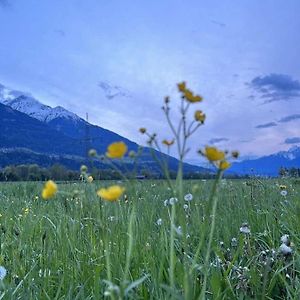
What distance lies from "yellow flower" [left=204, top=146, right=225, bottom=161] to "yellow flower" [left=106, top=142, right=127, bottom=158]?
0.56 feet

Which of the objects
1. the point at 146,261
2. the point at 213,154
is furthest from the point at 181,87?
the point at 146,261

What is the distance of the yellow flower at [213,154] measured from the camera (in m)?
0.93

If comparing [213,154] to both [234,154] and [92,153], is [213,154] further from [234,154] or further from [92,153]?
[92,153]

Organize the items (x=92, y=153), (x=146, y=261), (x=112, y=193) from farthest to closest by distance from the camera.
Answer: (x=146, y=261)
(x=92, y=153)
(x=112, y=193)

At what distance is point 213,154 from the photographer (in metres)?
0.93

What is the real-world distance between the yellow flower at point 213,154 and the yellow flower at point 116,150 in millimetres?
→ 170

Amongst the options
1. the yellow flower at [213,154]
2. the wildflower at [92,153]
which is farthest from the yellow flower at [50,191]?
the yellow flower at [213,154]

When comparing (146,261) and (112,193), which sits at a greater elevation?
(112,193)

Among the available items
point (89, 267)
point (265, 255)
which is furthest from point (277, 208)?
point (89, 267)

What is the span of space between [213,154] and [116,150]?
0.66 ft

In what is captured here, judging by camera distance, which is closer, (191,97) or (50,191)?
(50,191)

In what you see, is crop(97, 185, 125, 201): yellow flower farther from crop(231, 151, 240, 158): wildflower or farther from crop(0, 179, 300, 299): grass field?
crop(0, 179, 300, 299): grass field

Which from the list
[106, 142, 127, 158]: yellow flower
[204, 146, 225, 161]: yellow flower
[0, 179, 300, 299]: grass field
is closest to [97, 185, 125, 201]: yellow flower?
[106, 142, 127, 158]: yellow flower

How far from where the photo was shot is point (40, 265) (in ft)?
7.55
